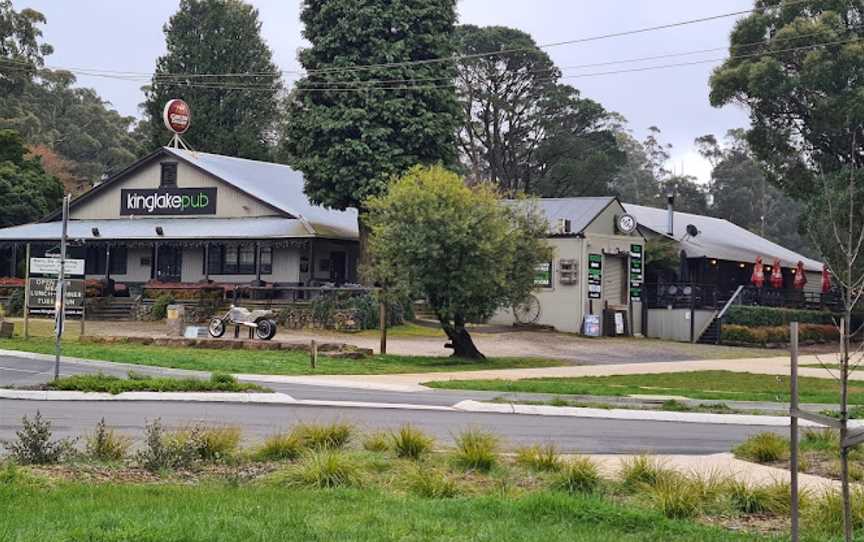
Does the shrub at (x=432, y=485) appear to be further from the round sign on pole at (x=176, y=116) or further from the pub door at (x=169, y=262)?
the round sign on pole at (x=176, y=116)

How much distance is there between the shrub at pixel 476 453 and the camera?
11172 mm

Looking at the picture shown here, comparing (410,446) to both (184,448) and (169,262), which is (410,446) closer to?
(184,448)

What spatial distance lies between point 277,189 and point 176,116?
236 inches

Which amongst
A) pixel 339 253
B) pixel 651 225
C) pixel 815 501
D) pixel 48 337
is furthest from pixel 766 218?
pixel 815 501

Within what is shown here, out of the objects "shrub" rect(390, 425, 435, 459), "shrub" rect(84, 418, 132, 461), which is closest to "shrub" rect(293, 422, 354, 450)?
"shrub" rect(390, 425, 435, 459)

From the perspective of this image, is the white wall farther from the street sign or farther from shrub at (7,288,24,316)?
the street sign

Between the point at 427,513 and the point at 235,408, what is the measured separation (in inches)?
408

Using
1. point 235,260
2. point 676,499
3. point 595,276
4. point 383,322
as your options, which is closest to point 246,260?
point 235,260

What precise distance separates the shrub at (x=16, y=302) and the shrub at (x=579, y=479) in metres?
42.0

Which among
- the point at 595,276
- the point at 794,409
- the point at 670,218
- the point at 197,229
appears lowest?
the point at 794,409

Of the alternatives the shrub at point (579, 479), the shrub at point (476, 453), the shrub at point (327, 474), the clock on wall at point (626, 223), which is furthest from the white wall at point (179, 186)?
the shrub at point (579, 479)

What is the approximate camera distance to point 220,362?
28.9 m

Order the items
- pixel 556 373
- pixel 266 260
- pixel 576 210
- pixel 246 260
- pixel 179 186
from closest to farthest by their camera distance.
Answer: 1. pixel 556 373
2. pixel 576 210
3. pixel 266 260
4. pixel 246 260
5. pixel 179 186

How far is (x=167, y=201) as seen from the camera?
53.0 meters
